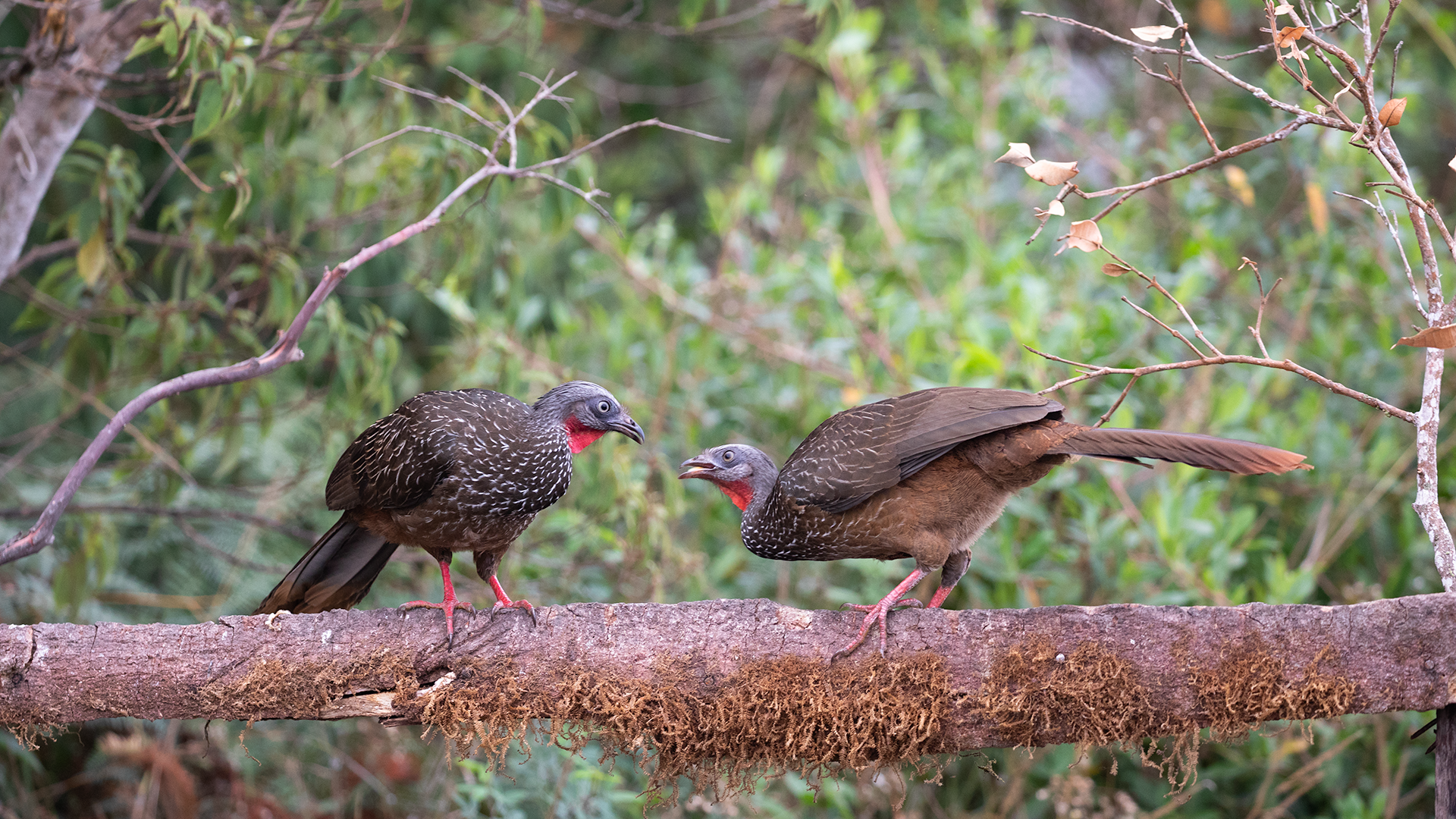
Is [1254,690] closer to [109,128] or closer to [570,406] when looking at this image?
[570,406]

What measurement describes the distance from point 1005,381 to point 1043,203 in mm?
2747

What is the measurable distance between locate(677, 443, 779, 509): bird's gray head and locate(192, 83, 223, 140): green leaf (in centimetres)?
178

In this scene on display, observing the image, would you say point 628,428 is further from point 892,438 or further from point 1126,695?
point 1126,695

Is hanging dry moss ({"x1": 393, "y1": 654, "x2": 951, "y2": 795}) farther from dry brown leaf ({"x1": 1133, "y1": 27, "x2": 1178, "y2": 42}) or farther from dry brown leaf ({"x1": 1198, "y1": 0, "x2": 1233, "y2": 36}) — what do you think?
dry brown leaf ({"x1": 1198, "y1": 0, "x2": 1233, "y2": 36})

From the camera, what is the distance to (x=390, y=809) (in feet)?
17.9

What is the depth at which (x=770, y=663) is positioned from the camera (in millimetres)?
2941

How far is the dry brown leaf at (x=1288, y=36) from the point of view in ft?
8.27

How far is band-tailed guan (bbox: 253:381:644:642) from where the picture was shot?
3.23 m

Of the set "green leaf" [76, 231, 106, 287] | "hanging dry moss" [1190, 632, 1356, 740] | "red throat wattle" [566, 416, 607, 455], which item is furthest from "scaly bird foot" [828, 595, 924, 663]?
"green leaf" [76, 231, 106, 287]

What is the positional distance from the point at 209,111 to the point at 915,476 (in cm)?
237

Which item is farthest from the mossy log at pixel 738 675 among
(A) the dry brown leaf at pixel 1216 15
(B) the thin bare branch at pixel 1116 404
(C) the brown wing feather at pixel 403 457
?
(A) the dry brown leaf at pixel 1216 15

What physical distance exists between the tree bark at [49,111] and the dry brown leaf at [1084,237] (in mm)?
3051

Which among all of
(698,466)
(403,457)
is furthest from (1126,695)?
(403,457)

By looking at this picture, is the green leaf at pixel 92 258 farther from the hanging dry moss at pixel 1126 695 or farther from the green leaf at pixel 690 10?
the hanging dry moss at pixel 1126 695
